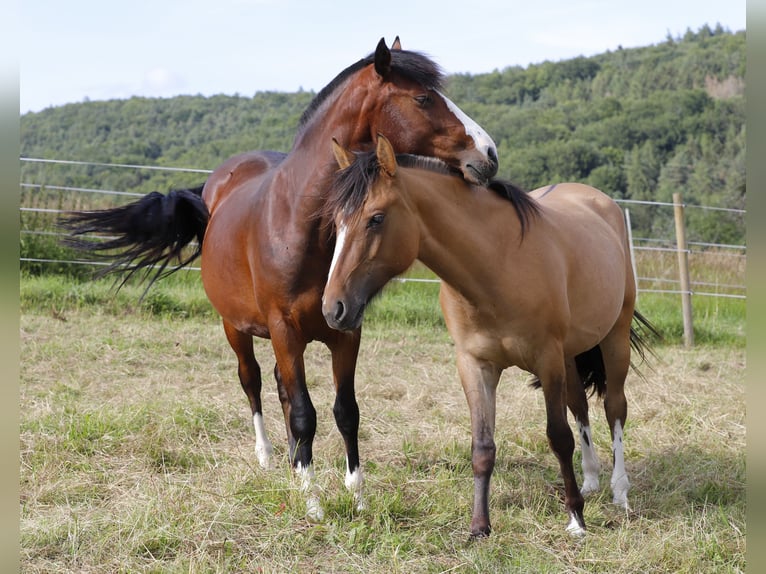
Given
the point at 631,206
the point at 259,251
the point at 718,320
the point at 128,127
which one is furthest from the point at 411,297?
the point at 128,127

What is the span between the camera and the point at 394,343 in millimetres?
7660

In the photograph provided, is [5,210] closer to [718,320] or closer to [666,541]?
[666,541]

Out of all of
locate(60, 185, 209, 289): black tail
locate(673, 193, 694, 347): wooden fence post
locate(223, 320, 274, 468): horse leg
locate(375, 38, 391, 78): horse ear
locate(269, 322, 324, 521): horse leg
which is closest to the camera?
locate(375, 38, 391, 78): horse ear

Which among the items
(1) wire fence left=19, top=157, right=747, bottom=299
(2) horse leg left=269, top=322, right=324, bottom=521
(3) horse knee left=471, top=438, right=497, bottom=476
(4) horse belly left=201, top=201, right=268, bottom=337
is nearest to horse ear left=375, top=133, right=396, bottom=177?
(2) horse leg left=269, top=322, right=324, bottom=521

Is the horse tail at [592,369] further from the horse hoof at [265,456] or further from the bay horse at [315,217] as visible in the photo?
the horse hoof at [265,456]

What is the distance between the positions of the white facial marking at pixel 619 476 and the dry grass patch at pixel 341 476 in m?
0.07

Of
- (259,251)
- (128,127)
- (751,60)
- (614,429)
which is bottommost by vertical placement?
(614,429)

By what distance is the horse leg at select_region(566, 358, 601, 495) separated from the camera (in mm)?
4105

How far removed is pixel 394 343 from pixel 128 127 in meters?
22.7

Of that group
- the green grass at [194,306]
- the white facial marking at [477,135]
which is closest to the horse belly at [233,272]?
the white facial marking at [477,135]

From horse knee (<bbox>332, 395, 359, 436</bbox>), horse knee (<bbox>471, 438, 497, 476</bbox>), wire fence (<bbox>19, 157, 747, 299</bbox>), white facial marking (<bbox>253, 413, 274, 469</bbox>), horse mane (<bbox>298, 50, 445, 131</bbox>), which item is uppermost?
horse mane (<bbox>298, 50, 445, 131</bbox>)

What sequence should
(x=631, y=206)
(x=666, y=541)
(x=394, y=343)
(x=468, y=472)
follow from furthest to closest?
1. (x=631, y=206)
2. (x=394, y=343)
3. (x=468, y=472)
4. (x=666, y=541)

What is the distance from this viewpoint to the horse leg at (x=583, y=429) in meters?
4.11

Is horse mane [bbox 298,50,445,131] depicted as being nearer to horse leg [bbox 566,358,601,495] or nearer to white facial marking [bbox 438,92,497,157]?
white facial marking [bbox 438,92,497,157]
